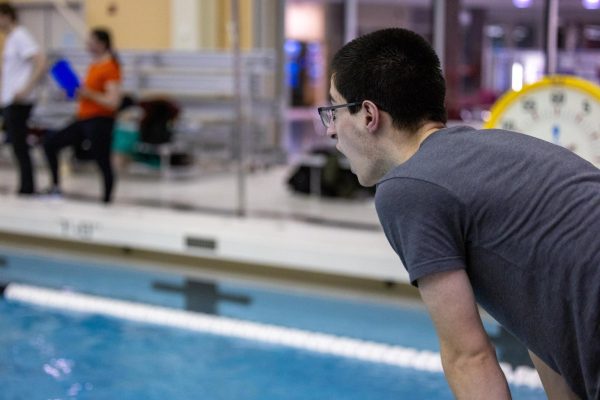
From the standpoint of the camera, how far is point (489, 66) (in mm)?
16000

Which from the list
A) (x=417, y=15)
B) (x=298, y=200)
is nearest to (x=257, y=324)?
(x=298, y=200)

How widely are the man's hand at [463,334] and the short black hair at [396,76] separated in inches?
10.7

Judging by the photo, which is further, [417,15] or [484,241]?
[417,15]

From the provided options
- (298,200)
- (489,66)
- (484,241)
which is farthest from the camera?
(489,66)

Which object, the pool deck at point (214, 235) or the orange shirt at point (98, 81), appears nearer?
the pool deck at point (214, 235)

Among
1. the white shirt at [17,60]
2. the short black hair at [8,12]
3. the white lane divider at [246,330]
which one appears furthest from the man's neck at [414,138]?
the short black hair at [8,12]

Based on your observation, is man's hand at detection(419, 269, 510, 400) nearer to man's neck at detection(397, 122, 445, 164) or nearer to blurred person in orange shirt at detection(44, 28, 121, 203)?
man's neck at detection(397, 122, 445, 164)

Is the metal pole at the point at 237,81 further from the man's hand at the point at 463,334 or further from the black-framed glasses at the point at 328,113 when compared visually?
the man's hand at the point at 463,334

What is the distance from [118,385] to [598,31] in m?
12.0

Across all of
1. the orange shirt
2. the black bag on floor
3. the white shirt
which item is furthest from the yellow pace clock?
the white shirt

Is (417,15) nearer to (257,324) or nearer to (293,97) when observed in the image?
(293,97)

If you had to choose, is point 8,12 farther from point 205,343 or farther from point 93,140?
point 205,343

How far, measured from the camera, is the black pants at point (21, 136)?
23.6 ft

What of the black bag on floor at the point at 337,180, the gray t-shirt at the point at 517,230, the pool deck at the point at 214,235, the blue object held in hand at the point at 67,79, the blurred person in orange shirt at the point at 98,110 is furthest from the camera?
the black bag on floor at the point at 337,180
